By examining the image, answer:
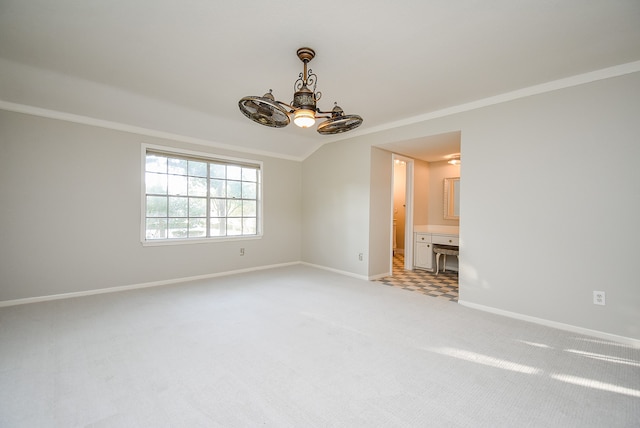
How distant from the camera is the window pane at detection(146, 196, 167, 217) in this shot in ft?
14.4

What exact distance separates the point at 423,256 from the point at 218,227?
395cm

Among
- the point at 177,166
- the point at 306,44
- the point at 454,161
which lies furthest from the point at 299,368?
the point at 454,161

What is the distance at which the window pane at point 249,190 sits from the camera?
5508mm

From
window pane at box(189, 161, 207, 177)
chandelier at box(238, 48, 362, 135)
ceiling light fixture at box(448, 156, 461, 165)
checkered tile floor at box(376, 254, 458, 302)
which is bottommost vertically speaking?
checkered tile floor at box(376, 254, 458, 302)

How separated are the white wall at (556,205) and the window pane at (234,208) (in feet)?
11.9

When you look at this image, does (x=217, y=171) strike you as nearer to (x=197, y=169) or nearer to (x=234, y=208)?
(x=197, y=169)

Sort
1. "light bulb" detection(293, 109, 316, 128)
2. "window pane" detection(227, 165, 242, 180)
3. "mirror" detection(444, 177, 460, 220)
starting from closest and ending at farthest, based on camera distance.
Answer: "light bulb" detection(293, 109, 316, 128), "window pane" detection(227, 165, 242, 180), "mirror" detection(444, 177, 460, 220)

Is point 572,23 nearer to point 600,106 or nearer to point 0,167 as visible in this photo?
point 600,106

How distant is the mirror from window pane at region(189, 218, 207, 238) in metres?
→ 4.72

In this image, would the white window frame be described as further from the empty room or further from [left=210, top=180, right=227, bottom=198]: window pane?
[left=210, top=180, right=227, bottom=198]: window pane

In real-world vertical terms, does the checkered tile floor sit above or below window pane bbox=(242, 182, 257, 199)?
below

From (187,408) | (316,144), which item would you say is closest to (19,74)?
(187,408)

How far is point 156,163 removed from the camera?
4438 mm

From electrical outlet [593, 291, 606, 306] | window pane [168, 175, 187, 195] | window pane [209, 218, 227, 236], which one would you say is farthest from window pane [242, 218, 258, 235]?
electrical outlet [593, 291, 606, 306]
